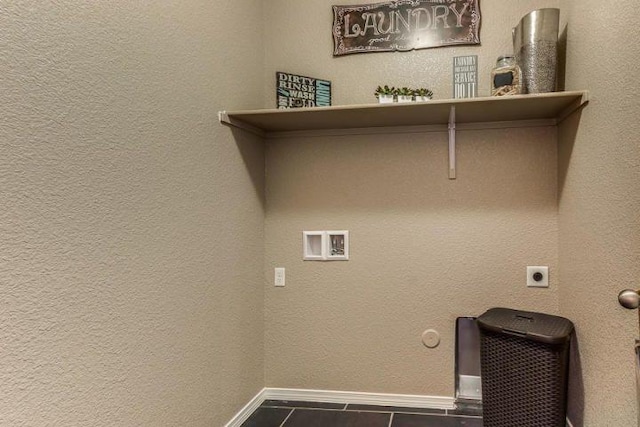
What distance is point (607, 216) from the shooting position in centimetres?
154

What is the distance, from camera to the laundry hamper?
1742 mm

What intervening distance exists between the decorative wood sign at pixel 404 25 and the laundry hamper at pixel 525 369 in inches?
57.6

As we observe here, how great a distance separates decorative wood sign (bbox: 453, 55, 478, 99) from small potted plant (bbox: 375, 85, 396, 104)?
0.33 metres

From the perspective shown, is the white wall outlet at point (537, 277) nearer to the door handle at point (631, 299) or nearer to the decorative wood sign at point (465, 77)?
the decorative wood sign at point (465, 77)

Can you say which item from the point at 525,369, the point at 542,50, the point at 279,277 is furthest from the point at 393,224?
the point at 542,50

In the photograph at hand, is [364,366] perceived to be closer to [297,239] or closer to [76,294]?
[297,239]

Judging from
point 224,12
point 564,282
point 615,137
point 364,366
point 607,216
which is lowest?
point 364,366

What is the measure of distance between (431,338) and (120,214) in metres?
1.72

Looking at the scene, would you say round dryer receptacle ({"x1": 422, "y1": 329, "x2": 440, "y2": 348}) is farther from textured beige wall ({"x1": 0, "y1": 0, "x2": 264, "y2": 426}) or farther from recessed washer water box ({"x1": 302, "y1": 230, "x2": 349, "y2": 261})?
textured beige wall ({"x1": 0, "y1": 0, "x2": 264, "y2": 426})

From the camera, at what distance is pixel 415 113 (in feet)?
6.78

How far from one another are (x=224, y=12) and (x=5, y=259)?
155 centimetres

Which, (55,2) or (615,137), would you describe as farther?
(615,137)

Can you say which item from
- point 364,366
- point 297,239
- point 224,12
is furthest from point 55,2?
point 364,366

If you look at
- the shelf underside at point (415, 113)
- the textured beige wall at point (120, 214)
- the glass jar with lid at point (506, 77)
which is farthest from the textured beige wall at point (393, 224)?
the textured beige wall at point (120, 214)
